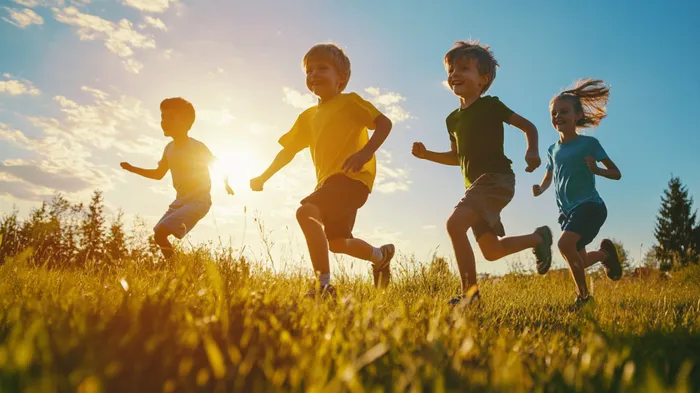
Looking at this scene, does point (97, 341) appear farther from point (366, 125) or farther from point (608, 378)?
point (366, 125)

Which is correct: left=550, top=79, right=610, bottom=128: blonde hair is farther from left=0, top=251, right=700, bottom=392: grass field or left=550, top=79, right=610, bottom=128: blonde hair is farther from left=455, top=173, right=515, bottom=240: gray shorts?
left=0, top=251, right=700, bottom=392: grass field

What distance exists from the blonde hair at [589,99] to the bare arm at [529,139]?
1723mm

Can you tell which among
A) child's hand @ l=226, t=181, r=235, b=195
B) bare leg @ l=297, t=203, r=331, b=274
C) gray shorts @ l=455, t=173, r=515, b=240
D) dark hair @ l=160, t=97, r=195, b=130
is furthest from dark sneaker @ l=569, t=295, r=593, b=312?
dark hair @ l=160, t=97, r=195, b=130

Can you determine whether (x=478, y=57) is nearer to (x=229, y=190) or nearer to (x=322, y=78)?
(x=322, y=78)

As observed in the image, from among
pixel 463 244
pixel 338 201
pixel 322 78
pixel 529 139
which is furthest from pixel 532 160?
pixel 322 78

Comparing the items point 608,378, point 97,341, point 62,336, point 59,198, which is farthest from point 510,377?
point 59,198

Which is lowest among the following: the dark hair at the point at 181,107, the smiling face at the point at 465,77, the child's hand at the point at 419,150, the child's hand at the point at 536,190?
the child's hand at the point at 536,190

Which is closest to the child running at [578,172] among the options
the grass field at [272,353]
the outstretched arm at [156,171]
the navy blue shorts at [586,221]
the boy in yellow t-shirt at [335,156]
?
the navy blue shorts at [586,221]

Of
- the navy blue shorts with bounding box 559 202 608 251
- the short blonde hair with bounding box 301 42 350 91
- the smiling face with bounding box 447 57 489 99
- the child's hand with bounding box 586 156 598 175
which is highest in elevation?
the short blonde hair with bounding box 301 42 350 91

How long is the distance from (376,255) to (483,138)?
1637mm

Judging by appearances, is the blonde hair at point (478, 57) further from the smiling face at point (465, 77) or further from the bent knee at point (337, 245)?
the bent knee at point (337, 245)

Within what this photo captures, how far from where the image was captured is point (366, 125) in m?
4.96

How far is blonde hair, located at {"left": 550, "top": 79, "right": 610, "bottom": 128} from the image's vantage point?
6.26 meters

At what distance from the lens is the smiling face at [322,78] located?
16.7 ft
